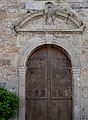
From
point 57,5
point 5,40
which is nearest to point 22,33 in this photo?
point 5,40

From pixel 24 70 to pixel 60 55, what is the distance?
3.27ft

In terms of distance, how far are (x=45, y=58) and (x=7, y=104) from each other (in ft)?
5.27

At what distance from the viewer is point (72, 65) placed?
8.64 m

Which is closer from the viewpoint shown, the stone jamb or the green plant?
the green plant

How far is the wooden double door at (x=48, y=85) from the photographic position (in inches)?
345

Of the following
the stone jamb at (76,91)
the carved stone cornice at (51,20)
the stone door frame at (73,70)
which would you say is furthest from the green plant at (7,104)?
the carved stone cornice at (51,20)

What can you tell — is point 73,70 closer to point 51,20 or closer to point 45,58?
point 45,58

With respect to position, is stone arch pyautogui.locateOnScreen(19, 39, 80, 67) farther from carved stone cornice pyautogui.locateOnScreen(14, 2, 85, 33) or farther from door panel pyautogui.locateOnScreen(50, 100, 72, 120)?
door panel pyautogui.locateOnScreen(50, 100, 72, 120)

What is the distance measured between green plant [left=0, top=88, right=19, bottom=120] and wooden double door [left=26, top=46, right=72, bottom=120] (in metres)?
0.57

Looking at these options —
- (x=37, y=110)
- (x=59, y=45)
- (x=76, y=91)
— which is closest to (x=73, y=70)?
(x=76, y=91)

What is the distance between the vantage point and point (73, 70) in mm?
8625

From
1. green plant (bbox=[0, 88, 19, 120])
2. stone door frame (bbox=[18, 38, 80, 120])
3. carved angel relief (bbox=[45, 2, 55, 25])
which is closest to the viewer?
green plant (bbox=[0, 88, 19, 120])

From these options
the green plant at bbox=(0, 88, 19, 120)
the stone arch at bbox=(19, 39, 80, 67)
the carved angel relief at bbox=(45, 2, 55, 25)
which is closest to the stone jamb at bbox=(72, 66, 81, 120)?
the stone arch at bbox=(19, 39, 80, 67)

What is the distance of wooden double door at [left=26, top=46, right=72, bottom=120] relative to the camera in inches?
345
